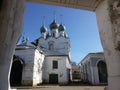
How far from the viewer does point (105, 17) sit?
205cm

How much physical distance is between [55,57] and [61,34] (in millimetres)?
10783

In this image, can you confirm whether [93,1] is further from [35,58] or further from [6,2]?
[35,58]

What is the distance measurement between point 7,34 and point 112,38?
4.82ft

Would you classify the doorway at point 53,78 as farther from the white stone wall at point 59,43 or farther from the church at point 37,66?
the white stone wall at point 59,43

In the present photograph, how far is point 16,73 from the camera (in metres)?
13.8

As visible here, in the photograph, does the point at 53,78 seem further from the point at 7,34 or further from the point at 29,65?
the point at 7,34

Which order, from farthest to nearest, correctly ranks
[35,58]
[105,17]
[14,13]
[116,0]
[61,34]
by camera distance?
[61,34]
[35,58]
[105,17]
[116,0]
[14,13]

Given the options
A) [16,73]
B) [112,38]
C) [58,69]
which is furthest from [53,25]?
[112,38]

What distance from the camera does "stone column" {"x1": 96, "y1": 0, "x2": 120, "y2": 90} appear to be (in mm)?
1754

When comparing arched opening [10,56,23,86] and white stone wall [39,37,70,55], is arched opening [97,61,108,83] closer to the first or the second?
arched opening [10,56,23,86]

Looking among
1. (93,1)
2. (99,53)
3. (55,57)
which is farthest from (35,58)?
→ (93,1)

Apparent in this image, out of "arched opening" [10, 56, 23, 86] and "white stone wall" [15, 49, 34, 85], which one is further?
"arched opening" [10, 56, 23, 86]

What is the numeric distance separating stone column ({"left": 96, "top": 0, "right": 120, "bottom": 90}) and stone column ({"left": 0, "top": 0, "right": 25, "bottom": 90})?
4.50 ft

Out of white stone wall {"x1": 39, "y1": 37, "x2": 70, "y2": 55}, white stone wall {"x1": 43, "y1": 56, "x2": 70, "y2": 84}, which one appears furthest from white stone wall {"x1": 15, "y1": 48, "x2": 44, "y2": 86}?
white stone wall {"x1": 39, "y1": 37, "x2": 70, "y2": 55}
